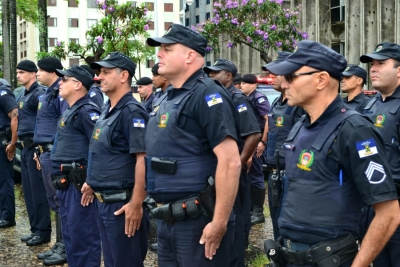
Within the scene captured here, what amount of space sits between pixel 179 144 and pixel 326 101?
1110mm

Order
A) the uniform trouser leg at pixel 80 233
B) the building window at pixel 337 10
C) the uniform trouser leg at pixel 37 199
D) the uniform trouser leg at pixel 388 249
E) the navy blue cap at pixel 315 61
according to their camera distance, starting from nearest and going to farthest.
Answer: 1. the navy blue cap at pixel 315 61
2. the uniform trouser leg at pixel 388 249
3. the uniform trouser leg at pixel 80 233
4. the uniform trouser leg at pixel 37 199
5. the building window at pixel 337 10

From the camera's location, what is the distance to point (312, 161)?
10.1ft

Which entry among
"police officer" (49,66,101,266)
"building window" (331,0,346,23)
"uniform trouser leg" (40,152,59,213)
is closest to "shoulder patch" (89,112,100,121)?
"police officer" (49,66,101,266)

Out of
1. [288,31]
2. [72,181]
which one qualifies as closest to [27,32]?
[288,31]

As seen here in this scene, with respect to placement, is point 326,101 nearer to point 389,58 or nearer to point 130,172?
point 389,58

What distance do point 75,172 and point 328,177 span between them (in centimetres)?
341

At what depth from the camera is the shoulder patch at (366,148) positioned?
114 inches

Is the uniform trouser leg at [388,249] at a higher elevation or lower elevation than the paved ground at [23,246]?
higher

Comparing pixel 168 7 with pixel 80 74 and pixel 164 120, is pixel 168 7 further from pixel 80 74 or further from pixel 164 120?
pixel 164 120

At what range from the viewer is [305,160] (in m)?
3.11

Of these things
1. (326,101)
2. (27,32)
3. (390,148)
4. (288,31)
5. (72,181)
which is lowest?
(72,181)

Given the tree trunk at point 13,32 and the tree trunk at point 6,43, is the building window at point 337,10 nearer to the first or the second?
the tree trunk at point 13,32

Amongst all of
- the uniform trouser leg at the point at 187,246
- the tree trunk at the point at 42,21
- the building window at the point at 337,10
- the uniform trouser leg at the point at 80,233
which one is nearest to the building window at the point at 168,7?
the building window at the point at 337,10

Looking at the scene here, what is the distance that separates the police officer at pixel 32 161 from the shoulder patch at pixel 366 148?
5713 mm
